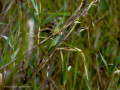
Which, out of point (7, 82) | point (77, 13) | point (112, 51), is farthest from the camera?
point (112, 51)

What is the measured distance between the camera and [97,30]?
1081 mm

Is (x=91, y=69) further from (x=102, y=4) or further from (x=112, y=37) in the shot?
(x=102, y=4)

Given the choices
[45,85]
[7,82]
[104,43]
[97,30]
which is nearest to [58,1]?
[97,30]

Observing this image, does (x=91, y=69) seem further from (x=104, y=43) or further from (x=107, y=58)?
(x=104, y=43)

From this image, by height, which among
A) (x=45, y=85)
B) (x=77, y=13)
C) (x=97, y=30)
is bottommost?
(x=45, y=85)

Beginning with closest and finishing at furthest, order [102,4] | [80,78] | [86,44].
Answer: [80,78] → [86,44] → [102,4]

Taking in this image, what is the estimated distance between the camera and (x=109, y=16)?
1.34 meters

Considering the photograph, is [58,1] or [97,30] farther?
[58,1]

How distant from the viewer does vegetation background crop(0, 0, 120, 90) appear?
667 millimetres

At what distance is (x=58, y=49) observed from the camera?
2.34ft

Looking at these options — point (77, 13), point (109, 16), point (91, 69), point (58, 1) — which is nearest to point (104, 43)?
point (109, 16)

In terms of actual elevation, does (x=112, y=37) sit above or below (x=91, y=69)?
above

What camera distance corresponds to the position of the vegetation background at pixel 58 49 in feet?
2.19

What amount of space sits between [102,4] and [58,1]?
0.43 meters
